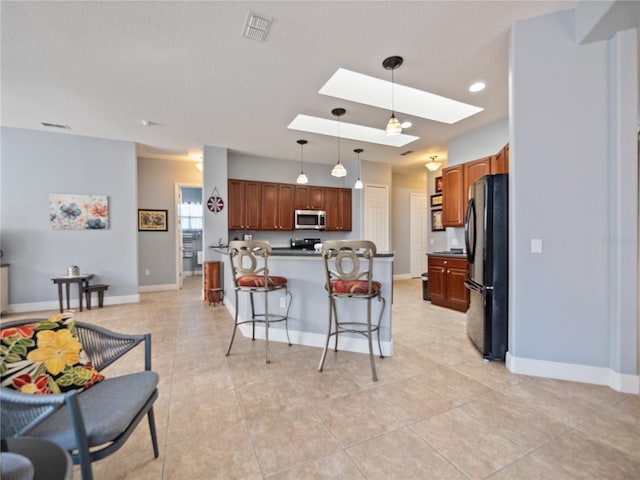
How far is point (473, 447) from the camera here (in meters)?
1.54

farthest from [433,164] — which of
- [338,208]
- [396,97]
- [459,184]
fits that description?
[396,97]

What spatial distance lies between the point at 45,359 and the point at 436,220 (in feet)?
21.7

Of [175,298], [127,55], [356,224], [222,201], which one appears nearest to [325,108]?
[127,55]

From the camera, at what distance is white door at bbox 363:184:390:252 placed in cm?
664

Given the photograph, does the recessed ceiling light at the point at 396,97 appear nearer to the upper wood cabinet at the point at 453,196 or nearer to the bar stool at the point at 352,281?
the upper wood cabinet at the point at 453,196

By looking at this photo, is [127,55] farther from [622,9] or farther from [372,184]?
[372,184]

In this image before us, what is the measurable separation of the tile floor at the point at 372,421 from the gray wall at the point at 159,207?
3924 mm

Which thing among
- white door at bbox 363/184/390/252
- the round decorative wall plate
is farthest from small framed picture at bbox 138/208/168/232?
white door at bbox 363/184/390/252

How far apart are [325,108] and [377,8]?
176 cm

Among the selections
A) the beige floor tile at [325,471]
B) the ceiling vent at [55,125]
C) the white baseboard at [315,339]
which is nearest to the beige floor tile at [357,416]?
the beige floor tile at [325,471]

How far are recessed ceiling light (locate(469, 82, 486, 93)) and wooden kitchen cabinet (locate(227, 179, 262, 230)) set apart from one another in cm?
410

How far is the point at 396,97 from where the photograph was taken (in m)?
3.88

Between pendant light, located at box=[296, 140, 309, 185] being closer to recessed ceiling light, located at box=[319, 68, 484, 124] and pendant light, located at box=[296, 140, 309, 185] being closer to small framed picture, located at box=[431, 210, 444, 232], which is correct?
recessed ceiling light, located at box=[319, 68, 484, 124]

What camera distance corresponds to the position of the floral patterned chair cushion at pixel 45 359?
43.9 inches
